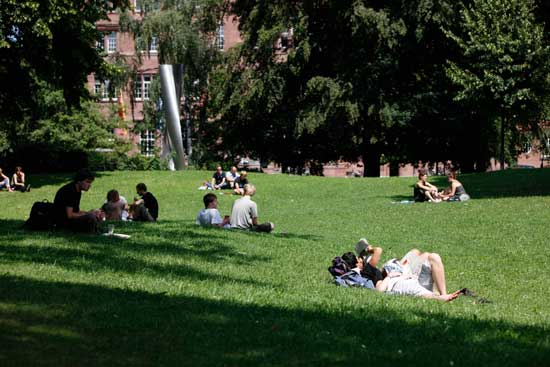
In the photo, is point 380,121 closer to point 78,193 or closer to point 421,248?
point 421,248

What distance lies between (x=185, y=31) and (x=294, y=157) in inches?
427

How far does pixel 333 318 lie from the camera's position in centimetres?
910

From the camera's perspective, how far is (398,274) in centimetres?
1359

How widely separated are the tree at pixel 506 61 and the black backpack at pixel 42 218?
85.1ft

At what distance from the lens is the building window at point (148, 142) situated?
65.2 meters

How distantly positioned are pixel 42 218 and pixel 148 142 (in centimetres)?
5435

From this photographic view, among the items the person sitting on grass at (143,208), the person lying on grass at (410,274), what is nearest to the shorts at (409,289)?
the person lying on grass at (410,274)

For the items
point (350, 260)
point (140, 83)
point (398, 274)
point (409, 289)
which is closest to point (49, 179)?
point (140, 83)

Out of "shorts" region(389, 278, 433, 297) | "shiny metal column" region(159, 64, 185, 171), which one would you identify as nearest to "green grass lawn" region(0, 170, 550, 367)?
"shorts" region(389, 278, 433, 297)

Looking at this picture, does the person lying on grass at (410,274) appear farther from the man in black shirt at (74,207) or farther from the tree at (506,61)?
the tree at (506,61)

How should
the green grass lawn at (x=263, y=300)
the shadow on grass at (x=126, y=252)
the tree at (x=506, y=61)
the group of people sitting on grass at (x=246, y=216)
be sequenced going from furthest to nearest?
the tree at (x=506, y=61) → the group of people sitting on grass at (x=246, y=216) → the shadow on grass at (x=126, y=252) → the green grass lawn at (x=263, y=300)

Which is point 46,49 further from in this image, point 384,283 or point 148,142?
point 148,142

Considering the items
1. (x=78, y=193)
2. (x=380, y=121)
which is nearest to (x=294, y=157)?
(x=380, y=121)

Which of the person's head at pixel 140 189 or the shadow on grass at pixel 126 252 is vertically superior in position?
the person's head at pixel 140 189
